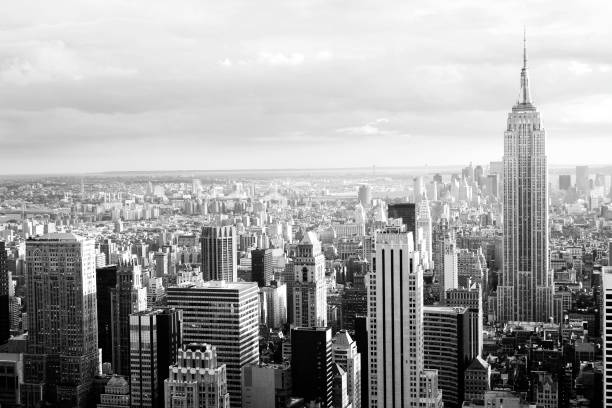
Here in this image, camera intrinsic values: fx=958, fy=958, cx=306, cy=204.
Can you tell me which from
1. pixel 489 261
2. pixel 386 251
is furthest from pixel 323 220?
pixel 489 261

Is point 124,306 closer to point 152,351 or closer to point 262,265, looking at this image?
point 152,351

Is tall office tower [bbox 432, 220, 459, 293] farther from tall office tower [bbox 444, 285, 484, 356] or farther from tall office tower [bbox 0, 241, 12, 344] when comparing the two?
tall office tower [bbox 0, 241, 12, 344]

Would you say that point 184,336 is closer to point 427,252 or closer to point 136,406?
point 136,406

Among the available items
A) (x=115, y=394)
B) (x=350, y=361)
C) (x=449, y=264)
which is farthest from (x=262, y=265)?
(x=115, y=394)

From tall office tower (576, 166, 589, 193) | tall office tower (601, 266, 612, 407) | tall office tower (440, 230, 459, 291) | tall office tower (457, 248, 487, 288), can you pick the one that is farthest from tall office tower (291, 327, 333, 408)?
tall office tower (457, 248, 487, 288)

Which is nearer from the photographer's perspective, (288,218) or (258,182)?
(258,182)

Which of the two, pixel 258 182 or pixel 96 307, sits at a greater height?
pixel 258 182

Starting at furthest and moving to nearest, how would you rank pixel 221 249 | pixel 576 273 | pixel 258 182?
pixel 576 273
pixel 221 249
pixel 258 182

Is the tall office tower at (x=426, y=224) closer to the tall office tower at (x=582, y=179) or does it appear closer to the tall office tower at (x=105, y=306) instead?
the tall office tower at (x=582, y=179)
